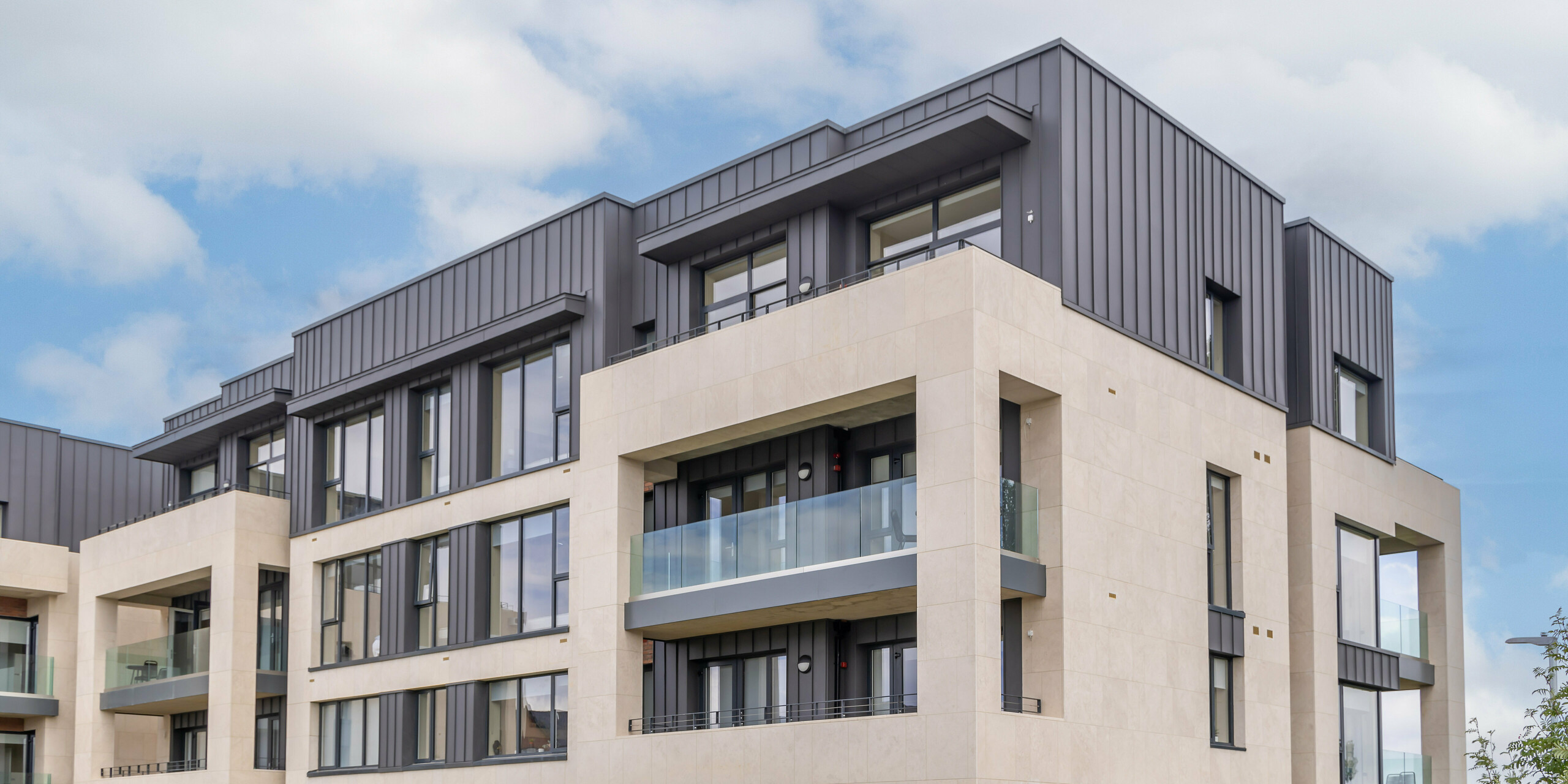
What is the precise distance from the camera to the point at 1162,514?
910 inches

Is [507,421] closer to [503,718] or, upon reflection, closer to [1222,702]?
[503,718]

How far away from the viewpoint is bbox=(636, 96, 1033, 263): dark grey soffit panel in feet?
72.6

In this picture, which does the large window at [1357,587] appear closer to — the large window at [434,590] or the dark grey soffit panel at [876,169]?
the dark grey soffit panel at [876,169]

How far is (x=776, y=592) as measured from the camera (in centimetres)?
2211

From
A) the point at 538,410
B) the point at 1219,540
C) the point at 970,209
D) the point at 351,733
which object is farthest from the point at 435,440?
the point at 1219,540

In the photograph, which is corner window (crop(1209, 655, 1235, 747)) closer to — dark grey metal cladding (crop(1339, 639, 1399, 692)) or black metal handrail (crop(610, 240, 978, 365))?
dark grey metal cladding (crop(1339, 639, 1399, 692))

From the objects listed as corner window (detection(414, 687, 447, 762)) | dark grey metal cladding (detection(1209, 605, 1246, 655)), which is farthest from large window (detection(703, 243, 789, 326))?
corner window (detection(414, 687, 447, 762))

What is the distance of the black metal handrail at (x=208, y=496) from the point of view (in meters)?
34.4

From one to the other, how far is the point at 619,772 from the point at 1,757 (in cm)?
2257

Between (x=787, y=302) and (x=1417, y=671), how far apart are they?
15970mm

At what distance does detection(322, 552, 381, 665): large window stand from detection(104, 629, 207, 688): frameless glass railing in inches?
135

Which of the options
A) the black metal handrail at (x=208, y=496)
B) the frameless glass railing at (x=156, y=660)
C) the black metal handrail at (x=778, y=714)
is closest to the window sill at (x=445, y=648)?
the black metal handrail at (x=778, y=714)

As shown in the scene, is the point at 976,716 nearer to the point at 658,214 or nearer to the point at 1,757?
the point at 658,214

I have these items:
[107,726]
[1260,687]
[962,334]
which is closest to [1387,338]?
[1260,687]
